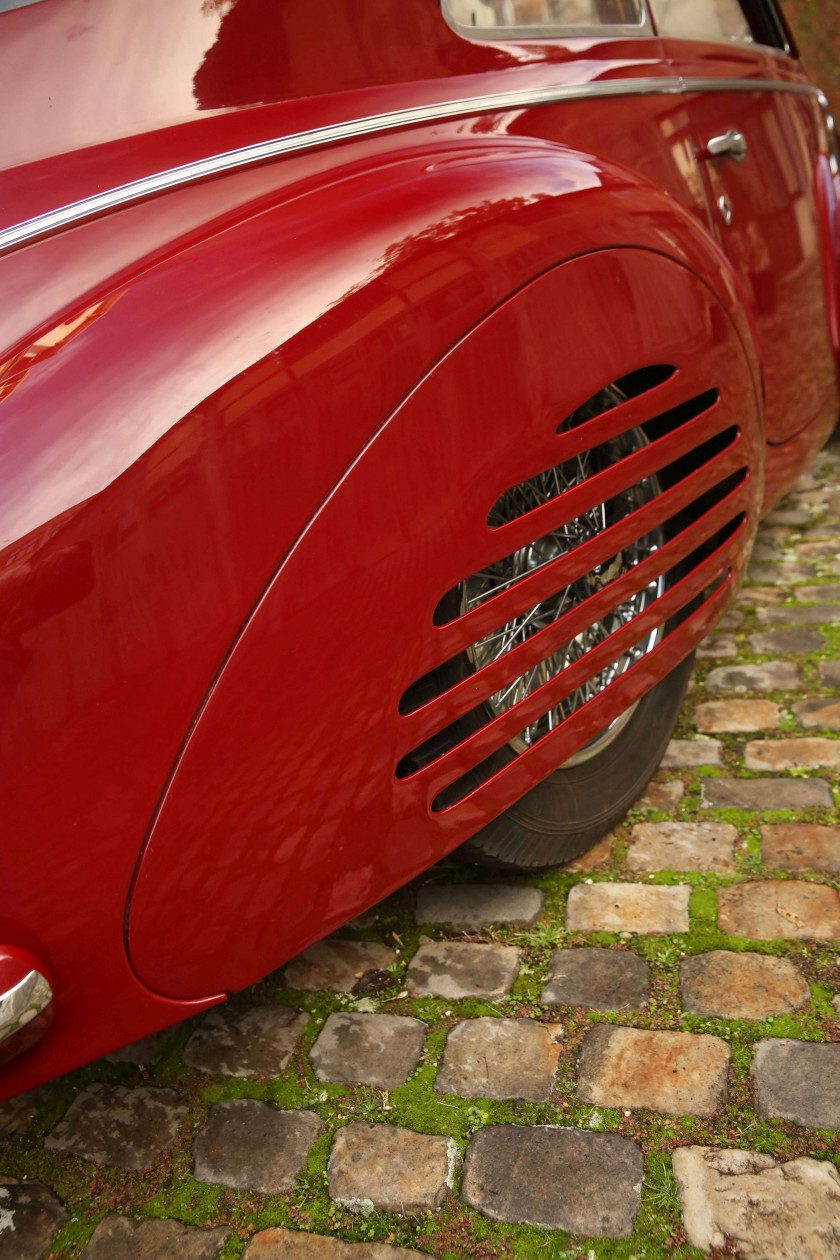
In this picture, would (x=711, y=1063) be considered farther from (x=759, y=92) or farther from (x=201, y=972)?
(x=759, y=92)

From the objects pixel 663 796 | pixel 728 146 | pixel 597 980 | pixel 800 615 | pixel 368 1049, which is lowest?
pixel 800 615

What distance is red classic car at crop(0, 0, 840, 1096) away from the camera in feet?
3.90

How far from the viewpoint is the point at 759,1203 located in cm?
133

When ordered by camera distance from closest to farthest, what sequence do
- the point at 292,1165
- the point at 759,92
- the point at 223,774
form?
the point at 223,774 < the point at 292,1165 < the point at 759,92

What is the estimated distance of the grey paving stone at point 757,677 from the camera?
2.64m

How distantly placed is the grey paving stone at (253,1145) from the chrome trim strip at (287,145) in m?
1.28

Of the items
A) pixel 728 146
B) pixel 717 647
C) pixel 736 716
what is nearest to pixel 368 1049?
pixel 736 716

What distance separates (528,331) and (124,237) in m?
0.58

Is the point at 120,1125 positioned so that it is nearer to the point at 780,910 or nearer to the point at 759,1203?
the point at 759,1203

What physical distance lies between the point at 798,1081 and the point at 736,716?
3.78 ft

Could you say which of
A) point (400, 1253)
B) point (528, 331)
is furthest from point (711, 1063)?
point (528, 331)

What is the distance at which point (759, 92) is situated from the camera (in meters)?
2.85

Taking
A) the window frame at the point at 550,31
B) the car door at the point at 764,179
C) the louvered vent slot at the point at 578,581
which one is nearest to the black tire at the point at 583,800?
the louvered vent slot at the point at 578,581

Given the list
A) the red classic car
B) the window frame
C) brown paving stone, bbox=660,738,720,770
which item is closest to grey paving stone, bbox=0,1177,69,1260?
the red classic car
